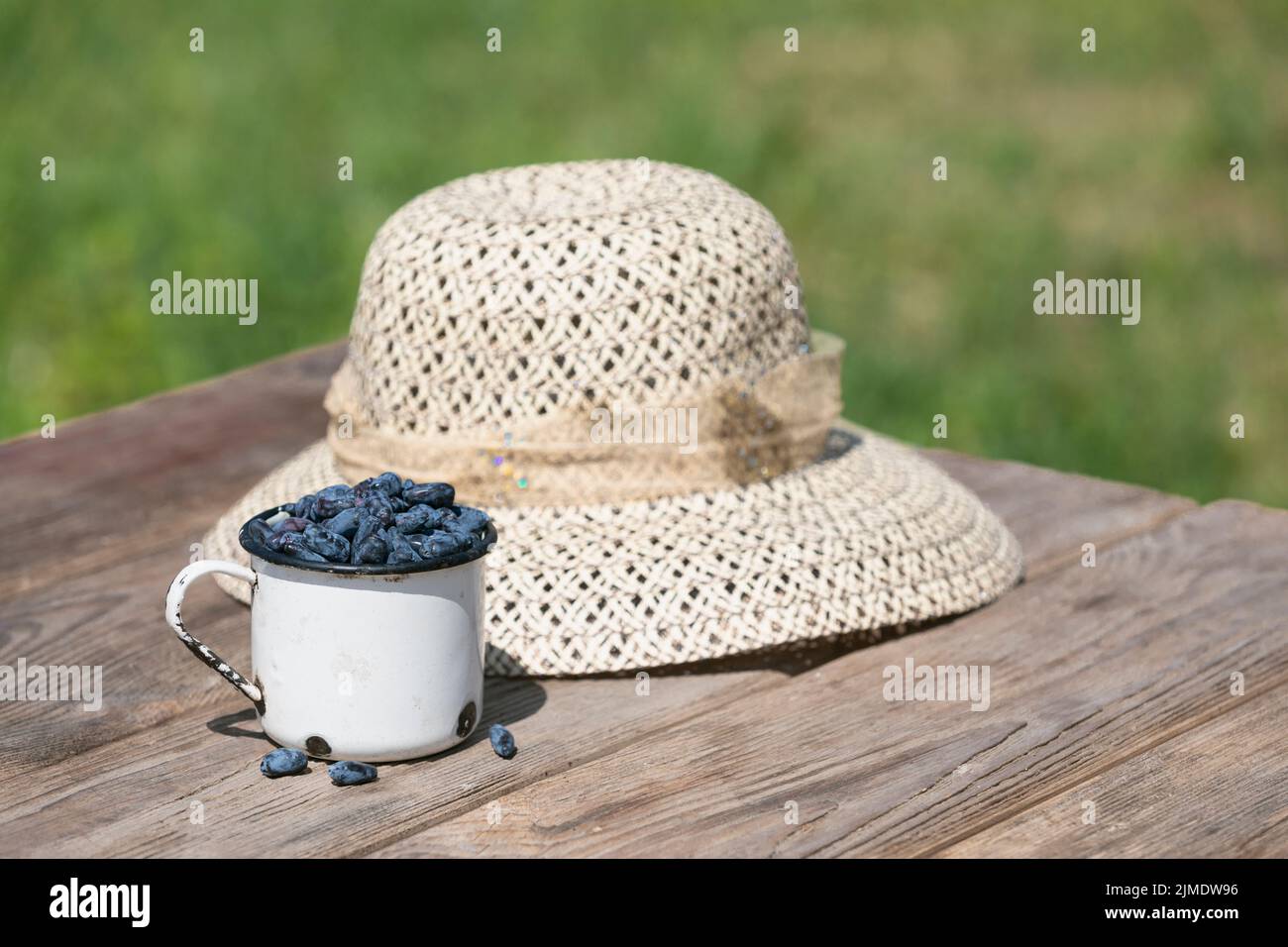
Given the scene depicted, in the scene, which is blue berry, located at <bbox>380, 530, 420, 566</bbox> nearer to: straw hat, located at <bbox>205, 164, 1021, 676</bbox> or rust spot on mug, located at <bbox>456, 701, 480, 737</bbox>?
rust spot on mug, located at <bbox>456, 701, 480, 737</bbox>

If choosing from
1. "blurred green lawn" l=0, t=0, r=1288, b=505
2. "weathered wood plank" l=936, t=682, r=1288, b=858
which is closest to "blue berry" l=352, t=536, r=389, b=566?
"weathered wood plank" l=936, t=682, r=1288, b=858

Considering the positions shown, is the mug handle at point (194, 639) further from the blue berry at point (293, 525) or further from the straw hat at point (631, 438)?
the straw hat at point (631, 438)

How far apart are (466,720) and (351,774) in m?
0.11

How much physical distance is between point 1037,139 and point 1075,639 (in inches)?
124

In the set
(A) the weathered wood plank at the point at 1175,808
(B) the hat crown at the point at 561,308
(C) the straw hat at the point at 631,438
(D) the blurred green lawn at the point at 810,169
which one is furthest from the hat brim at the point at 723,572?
(D) the blurred green lawn at the point at 810,169

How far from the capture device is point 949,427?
10.7 ft

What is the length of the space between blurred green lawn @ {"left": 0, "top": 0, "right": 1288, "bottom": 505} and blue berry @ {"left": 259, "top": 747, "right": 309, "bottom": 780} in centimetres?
204

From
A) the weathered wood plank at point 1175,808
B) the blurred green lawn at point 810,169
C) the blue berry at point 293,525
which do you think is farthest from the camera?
the blurred green lawn at point 810,169

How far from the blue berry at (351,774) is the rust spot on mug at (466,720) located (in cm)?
8

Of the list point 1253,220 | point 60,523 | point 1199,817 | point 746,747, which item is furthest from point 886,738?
point 1253,220

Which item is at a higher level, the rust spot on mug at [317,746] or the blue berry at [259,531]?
the blue berry at [259,531]

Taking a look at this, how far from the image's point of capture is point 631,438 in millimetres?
1655

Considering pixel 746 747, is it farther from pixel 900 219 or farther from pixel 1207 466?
pixel 900 219

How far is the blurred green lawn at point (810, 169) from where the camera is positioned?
11.2ft
